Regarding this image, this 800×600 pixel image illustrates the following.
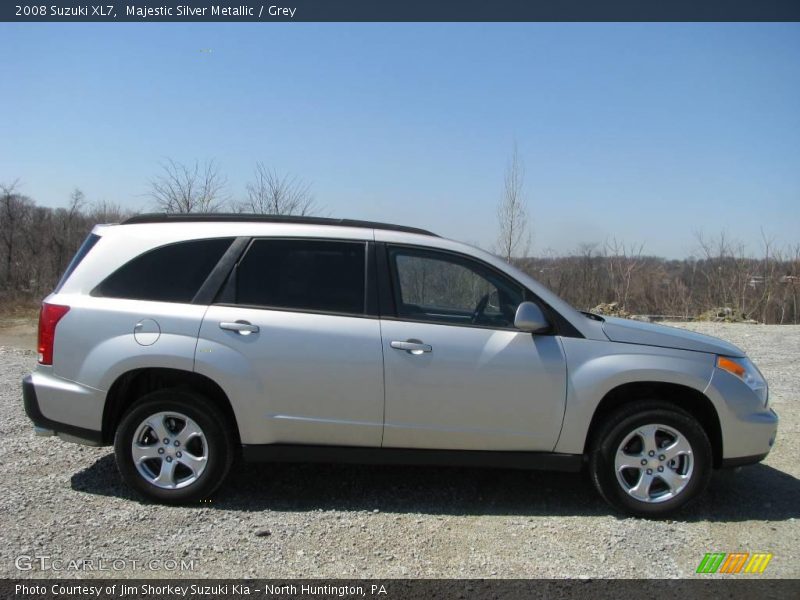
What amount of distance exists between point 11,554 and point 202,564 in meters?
1.07

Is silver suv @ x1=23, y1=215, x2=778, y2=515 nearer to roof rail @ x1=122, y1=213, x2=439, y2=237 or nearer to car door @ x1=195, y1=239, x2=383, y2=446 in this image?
car door @ x1=195, y1=239, x2=383, y2=446

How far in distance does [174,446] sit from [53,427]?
85 centimetres

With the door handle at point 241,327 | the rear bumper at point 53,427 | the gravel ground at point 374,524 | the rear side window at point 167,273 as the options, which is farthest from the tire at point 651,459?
the rear bumper at point 53,427

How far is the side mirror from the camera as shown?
4.27 metres

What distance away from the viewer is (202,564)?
357 centimetres

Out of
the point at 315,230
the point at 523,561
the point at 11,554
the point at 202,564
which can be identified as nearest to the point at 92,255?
the point at 315,230

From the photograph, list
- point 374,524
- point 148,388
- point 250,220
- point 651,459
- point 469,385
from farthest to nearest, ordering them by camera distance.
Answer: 1. point 250,220
2. point 148,388
3. point 651,459
4. point 469,385
5. point 374,524

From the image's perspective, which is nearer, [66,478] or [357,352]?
[357,352]

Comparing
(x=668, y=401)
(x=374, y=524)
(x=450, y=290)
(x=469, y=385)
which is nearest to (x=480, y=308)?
(x=450, y=290)

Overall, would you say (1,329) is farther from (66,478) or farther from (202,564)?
(202,564)

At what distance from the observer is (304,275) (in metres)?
4.47

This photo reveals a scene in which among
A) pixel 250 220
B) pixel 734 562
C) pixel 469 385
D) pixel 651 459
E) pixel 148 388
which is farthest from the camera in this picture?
pixel 250 220

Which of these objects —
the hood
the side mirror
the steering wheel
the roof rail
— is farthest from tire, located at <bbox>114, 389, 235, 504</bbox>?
the hood

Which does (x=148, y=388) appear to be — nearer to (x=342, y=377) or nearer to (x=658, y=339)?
(x=342, y=377)
